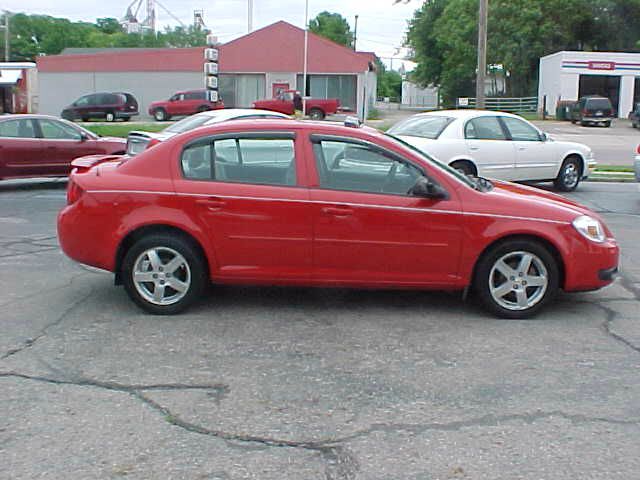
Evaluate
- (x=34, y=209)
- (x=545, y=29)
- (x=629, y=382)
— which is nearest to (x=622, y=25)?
(x=545, y=29)

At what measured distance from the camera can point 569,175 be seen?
615 inches

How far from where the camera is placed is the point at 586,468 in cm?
404

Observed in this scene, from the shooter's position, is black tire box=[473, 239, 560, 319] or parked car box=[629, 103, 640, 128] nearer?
black tire box=[473, 239, 560, 319]

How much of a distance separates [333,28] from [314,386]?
118224mm

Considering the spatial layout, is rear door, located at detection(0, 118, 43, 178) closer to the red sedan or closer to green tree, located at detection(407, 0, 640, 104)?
the red sedan

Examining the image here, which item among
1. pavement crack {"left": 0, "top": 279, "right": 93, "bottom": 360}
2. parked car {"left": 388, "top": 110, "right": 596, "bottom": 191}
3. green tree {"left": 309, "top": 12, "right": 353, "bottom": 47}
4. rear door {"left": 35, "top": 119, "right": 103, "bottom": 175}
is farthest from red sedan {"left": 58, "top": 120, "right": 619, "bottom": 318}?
green tree {"left": 309, "top": 12, "right": 353, "bottom": 47}

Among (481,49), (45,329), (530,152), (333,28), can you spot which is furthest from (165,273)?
(333,28)

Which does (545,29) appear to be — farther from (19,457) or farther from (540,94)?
(19,457)

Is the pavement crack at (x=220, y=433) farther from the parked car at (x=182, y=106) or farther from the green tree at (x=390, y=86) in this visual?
the green tree at (x=390, y=86)

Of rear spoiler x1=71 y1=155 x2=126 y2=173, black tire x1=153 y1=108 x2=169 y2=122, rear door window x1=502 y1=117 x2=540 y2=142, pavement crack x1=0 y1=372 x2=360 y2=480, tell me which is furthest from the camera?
black tire x1=153 y1=108 x2=169 y2=122

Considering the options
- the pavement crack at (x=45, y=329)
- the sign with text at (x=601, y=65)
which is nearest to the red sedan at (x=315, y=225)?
the pavement crack at (x=45, y=329)

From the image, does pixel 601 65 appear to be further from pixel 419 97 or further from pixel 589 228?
pixel 419 97

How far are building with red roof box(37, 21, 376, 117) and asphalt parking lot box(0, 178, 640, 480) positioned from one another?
4743 cm

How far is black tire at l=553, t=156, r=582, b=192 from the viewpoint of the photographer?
15523 millimetres
